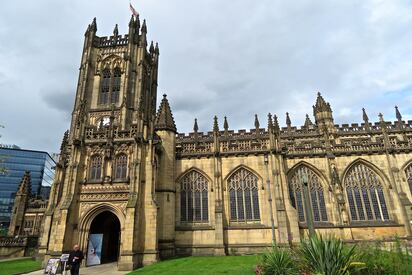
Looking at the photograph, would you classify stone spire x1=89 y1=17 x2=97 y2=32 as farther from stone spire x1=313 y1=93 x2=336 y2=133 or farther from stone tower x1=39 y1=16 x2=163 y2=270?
stone spire x1=313 y1=93 x2=336 y2=133

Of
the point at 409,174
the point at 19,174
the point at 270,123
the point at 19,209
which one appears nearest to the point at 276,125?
the point at 270,123

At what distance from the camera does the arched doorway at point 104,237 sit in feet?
63.0

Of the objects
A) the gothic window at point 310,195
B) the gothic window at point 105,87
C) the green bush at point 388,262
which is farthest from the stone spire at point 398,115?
the gothic window at point 105,87

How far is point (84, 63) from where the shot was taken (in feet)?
137

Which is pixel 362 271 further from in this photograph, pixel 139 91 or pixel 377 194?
pixel 139 91

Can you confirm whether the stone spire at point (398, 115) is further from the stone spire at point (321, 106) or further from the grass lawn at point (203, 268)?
the grass lawn at point (203, 268)

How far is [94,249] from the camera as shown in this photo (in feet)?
62.6

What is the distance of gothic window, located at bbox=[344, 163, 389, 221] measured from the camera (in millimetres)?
24312

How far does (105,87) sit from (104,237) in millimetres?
25739

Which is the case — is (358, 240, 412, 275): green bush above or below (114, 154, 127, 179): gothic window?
below

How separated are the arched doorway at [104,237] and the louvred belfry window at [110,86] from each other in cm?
2139

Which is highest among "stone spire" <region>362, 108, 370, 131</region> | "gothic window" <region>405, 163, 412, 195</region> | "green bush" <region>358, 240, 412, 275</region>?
"stone spire" <region>362, 108, 370, 131</region>

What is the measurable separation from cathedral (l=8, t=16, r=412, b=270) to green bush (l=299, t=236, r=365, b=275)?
37.9 feet

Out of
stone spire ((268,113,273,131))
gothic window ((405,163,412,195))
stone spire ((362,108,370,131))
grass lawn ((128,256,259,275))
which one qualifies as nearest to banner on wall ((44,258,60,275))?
grass lawn ((128,256,259,275))
